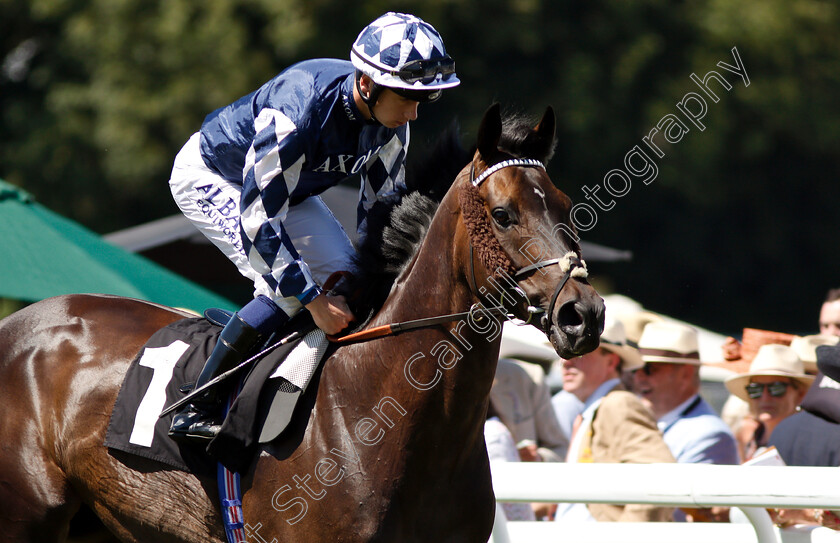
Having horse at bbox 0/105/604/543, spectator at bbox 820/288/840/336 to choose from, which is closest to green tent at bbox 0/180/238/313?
horse at bbox 0/105/604/543

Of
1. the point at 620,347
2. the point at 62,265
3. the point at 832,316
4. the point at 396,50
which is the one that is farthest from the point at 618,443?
the point at 62,265

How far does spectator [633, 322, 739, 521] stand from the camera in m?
4.60

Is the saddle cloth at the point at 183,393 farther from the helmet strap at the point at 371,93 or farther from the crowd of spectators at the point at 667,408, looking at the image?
the crowd of spectators at the point at 667,408

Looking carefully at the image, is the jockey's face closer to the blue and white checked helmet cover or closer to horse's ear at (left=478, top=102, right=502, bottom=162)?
the blue and white checked helmet cover

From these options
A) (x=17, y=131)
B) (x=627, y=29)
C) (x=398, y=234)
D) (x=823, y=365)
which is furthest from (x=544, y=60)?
(x=398, y=234)

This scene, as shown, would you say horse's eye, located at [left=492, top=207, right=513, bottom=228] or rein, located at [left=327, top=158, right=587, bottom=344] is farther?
horse's eye, located at [left=492, top=207, right=513, bottom=228]

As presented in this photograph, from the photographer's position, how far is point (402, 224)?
9.82 feet

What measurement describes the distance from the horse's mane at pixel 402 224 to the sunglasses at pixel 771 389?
3.00m

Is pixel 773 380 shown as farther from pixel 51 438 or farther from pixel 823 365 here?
pixel 51 438

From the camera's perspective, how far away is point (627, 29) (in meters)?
12.3

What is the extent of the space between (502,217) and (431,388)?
1.68 ft

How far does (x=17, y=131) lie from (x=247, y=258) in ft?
35.9

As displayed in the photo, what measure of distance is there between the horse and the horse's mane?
42 mm

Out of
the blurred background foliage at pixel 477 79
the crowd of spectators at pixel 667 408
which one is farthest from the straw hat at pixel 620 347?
the blurred background foliage at pixel 477 79
